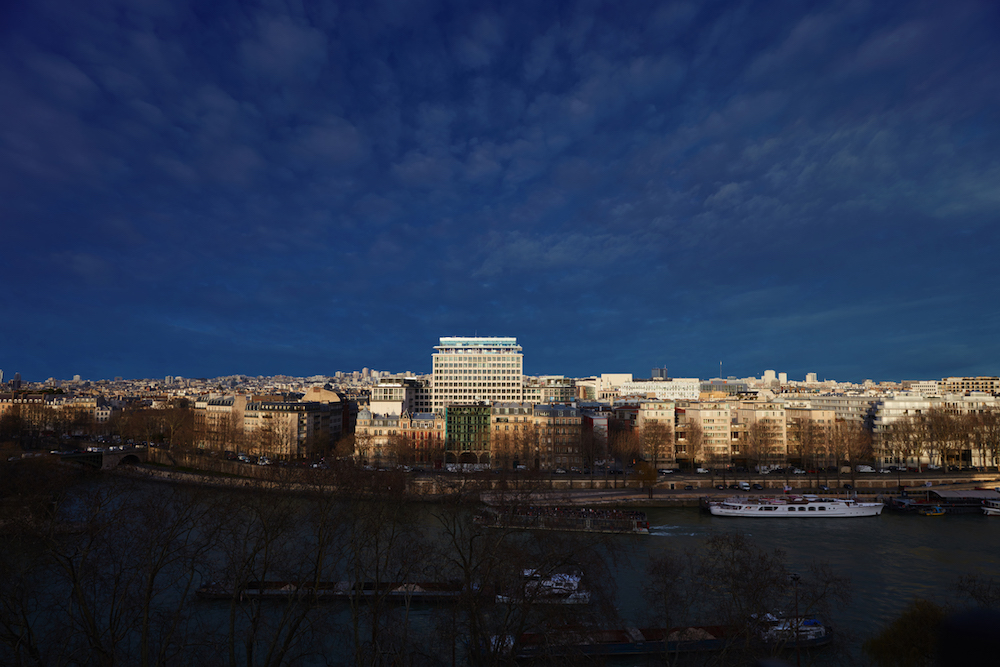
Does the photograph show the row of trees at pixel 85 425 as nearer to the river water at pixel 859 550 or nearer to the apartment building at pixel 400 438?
the apartment building at pixel 400 438

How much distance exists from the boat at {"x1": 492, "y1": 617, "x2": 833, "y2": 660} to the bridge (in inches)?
1620

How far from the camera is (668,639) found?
12.1 meters

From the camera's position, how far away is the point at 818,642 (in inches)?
595

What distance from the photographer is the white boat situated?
1271 inches

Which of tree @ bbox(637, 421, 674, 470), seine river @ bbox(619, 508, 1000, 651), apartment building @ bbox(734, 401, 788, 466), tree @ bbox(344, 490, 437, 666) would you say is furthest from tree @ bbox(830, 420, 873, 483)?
tree @ bbox(344, 490, 437, 666)

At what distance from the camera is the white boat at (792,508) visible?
1271 inches

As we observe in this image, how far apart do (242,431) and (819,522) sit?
44113mm

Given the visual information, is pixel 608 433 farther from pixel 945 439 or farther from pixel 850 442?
pixel 945 439

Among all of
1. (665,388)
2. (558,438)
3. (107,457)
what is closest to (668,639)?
(558,438)

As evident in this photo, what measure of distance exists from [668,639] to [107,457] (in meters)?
46.2

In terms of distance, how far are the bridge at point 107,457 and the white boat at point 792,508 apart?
41.4 m

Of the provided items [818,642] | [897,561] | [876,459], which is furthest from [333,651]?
[876,459]

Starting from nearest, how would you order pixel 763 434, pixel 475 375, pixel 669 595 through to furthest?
pixel 669 595 → pixel 763 434 → pixel 475 375

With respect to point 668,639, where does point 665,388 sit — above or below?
above
